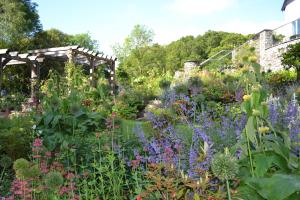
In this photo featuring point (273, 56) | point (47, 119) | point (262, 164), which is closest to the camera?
point (262, 164)

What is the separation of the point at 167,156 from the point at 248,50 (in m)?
0.94

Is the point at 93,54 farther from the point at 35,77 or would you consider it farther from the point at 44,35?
the point at 44,35

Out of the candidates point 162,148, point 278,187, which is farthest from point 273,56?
point 278,187

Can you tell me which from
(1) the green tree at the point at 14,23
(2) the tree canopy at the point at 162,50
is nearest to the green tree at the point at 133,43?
(2) the tree canopy at the point at 162,50

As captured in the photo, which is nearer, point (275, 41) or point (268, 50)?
point (268, 50)

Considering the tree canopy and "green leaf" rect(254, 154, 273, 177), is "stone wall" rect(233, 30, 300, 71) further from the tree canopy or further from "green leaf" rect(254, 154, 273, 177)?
the tree canopy

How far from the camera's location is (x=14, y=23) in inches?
963

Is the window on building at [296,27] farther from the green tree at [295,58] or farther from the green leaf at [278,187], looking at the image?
the green leaf at [278,187]

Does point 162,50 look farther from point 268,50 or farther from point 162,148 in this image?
point 162,148

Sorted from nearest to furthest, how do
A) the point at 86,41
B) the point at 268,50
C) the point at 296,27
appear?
the point at 296,27
the point at 268,50
the point at 86,41

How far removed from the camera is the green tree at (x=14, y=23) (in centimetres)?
2392

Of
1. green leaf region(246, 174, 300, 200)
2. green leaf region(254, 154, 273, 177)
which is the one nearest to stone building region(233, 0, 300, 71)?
green leaf region(254, 154, 273, 177)

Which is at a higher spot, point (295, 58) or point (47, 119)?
point (295, 58)

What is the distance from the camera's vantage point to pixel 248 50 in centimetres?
204
